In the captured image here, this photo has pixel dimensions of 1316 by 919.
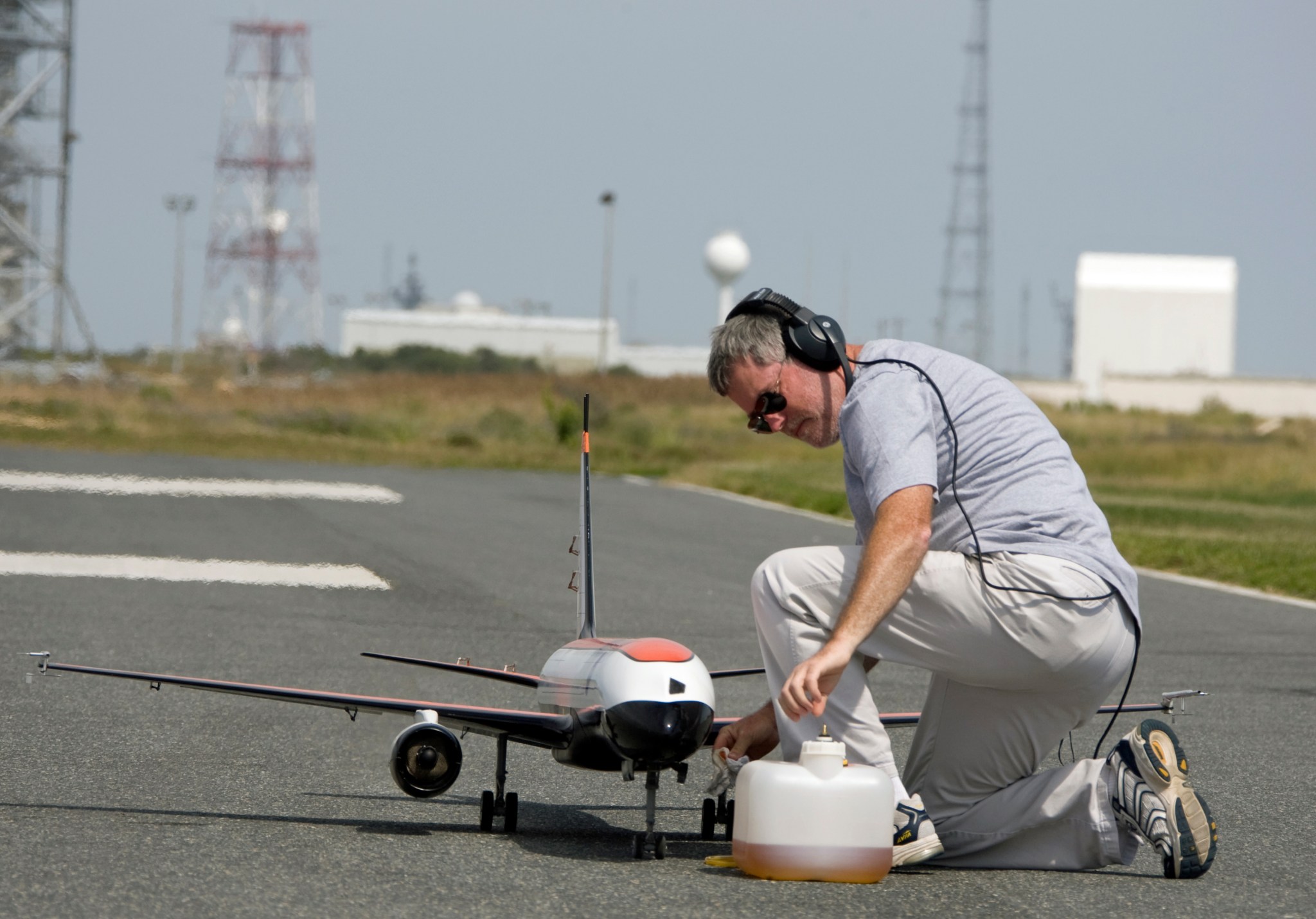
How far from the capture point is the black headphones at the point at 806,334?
415cm

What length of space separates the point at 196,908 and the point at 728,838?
5.75 feet

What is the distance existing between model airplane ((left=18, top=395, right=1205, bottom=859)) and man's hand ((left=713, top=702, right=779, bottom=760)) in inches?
2.7

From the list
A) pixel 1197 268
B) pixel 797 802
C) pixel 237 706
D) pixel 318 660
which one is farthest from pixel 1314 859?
pixel 1197 268

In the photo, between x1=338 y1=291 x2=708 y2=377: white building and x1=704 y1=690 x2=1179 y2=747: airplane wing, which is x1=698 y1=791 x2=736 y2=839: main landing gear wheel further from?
x1=338 y1=291 x2=708 y2=377: white building

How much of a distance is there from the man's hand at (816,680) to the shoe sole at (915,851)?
504 mm

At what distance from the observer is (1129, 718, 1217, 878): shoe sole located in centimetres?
405

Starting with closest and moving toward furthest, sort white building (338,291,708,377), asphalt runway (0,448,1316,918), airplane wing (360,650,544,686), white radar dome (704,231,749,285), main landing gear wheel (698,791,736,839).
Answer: asphalt runway (0,448,1316,918), main landing gear wheel (698,791,736,839), airplane wing (360,650,544,686), white radar dome (704,231,749,285), white building (338,291,708,377)

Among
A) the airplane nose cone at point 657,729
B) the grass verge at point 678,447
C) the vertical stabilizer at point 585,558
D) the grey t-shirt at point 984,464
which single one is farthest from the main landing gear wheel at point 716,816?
the grass verge at point 678,447

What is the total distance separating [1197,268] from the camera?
89312 millimetres

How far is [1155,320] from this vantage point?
88.2 m

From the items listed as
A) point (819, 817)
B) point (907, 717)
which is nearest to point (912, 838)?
point (819, 817)

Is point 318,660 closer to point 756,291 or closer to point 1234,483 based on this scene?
point 756,291

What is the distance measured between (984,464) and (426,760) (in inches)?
73.0

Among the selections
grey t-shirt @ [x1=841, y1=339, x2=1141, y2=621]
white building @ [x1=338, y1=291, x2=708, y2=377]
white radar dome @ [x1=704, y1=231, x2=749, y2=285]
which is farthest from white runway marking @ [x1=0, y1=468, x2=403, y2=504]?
white building @ [x1=338, y1=291, x2=708, y2=377]
